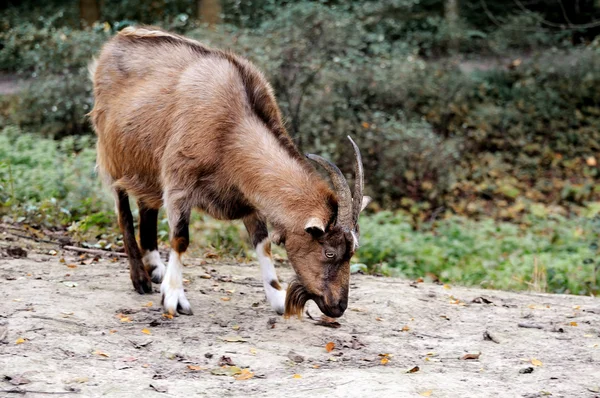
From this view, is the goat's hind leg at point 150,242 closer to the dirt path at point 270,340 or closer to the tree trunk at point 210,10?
the dirt path at point 270,340

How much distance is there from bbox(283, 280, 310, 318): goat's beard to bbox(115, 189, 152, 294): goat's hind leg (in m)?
1.46

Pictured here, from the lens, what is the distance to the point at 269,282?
20.8 ft

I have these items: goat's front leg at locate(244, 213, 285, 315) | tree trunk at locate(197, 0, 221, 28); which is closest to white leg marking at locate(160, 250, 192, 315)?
goat's front leg at locate(244, 213, 285, 315)

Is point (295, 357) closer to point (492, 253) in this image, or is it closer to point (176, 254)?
point (176, 254)

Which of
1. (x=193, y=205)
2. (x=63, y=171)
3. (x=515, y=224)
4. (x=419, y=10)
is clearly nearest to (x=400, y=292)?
(x=193, y=205)

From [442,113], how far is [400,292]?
9.60 m

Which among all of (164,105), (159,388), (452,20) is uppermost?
(452,20)

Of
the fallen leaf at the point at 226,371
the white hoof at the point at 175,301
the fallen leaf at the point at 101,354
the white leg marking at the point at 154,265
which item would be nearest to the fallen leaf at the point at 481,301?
the white hoof at the point at 175,301

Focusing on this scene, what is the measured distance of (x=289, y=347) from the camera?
5332 mm

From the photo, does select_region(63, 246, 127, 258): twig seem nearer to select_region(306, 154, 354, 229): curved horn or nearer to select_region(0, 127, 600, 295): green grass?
select_region(0, 127, 600, 295): green grass

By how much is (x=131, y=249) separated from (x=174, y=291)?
87 centimetres

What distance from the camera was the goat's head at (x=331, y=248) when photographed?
5297 millimetres

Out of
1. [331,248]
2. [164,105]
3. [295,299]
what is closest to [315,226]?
[331,248]

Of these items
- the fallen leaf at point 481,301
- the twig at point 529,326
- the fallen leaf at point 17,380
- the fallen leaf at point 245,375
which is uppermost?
the fallen leaf at point 481,301
